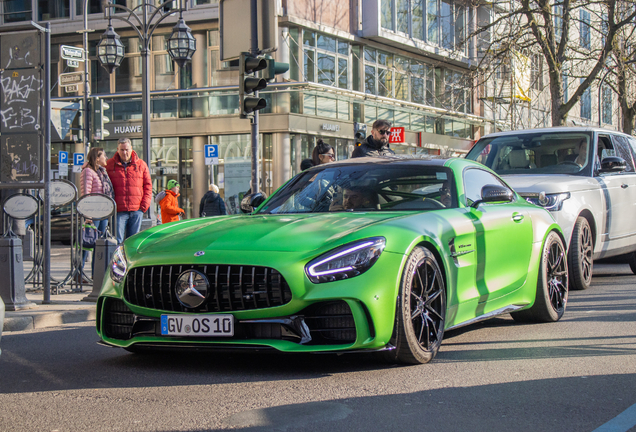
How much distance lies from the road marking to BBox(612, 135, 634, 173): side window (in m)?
7.73

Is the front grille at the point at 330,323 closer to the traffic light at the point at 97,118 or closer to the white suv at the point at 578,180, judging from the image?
the white suv at the point at 578,180

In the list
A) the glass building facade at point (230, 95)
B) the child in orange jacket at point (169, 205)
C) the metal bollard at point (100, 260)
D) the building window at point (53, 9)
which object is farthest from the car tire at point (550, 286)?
the building window at point (53, 9)

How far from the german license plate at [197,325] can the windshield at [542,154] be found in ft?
21.3

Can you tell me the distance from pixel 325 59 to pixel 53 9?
12.4m

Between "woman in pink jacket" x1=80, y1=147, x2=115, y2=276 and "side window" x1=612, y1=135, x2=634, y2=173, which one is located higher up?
"side window" x1=612, y1=135, x2=634, y2=173

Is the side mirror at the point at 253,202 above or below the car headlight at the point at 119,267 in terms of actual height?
above

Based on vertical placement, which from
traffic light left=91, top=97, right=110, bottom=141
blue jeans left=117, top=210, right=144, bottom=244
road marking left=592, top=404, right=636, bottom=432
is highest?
traffic light left=91, top=97, right=110, bottom=141

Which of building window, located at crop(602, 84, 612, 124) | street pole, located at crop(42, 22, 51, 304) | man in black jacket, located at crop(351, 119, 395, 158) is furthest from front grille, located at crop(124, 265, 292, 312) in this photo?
building window, located at crop(602, 84, 612, 124)

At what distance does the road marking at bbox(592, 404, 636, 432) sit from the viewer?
3.82 m

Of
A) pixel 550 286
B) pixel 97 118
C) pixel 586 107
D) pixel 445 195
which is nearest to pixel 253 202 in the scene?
pixel 445 195

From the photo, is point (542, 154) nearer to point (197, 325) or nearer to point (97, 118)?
point (197, 325)

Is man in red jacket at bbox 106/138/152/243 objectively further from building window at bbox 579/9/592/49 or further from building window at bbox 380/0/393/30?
building window at bbox 380/0/393/30

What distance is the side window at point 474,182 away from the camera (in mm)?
6504

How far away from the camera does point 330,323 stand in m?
4.89
